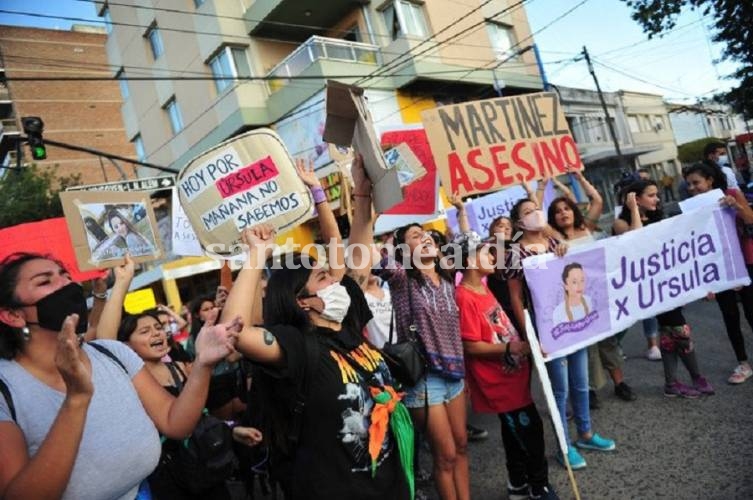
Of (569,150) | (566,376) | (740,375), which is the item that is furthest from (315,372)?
(569,150)

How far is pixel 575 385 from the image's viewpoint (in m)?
3.42

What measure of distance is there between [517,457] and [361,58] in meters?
14.8

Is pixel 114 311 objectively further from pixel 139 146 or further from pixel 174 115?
pixel 139 146

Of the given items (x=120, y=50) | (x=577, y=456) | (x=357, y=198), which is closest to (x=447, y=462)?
(x=577, y=456)

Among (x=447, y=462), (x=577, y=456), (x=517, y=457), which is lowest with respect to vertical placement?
(x=577, y=456)

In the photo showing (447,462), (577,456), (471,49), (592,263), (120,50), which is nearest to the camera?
(447,462)

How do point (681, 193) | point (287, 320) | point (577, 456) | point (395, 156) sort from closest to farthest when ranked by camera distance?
point (287, 320)
point (577, 456)
point (395, 156)
point (681, 193)

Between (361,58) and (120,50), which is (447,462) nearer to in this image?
(361,58)

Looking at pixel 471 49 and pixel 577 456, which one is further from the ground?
pixel 471 49

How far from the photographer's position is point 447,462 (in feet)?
9.02

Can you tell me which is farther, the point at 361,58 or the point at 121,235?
the point at 361,58

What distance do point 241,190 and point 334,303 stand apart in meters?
0.97

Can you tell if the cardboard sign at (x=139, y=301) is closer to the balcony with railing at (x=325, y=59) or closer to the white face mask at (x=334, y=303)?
the white face mask at (x=334, y=303)

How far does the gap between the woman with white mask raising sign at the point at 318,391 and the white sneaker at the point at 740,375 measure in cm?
315
